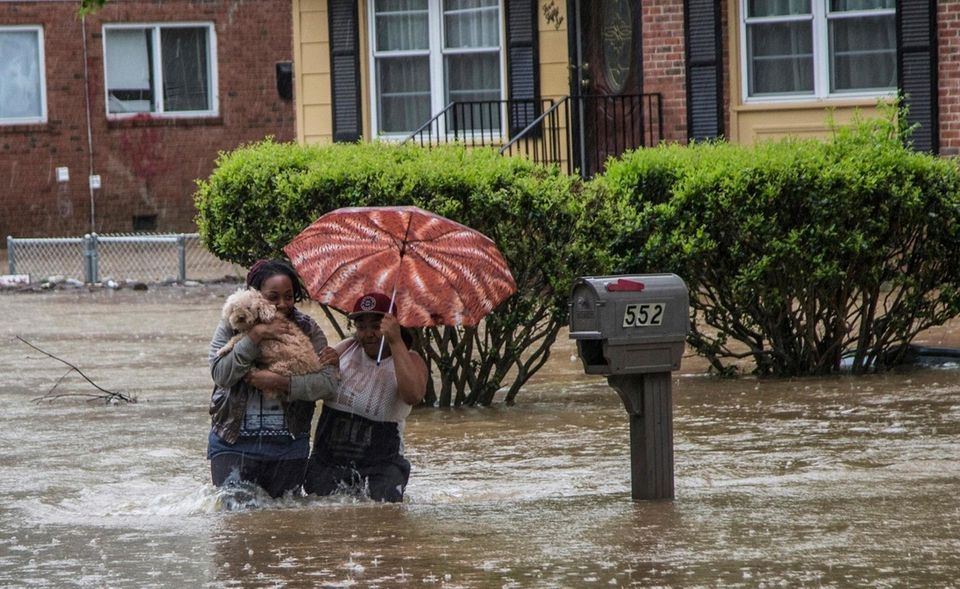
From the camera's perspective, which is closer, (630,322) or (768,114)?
(630,322)

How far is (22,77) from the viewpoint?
28.2 metres

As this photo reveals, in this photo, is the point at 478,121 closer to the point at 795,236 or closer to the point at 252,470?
the point at 795,236

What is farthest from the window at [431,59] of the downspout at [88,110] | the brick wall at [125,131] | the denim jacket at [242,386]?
the denim jacket at [242,386]

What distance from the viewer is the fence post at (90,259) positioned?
70.0ft

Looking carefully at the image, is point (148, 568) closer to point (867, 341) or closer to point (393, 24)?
point (867, 341)

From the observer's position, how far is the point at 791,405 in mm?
10336

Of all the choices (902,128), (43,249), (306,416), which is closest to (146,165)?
(43,249)

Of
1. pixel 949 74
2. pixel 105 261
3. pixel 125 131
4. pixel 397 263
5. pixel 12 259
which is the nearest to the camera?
pixel 397 263

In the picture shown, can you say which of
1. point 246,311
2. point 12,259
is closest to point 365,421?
point 246,311

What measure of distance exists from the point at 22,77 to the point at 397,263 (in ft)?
73.6

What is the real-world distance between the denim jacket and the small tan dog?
0.03 m

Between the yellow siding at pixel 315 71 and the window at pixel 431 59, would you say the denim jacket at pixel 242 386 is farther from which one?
the yellow siding at pixel 315 71

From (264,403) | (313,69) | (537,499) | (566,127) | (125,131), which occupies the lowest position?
(537,499)

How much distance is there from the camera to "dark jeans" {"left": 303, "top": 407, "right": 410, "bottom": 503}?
7266 mm
